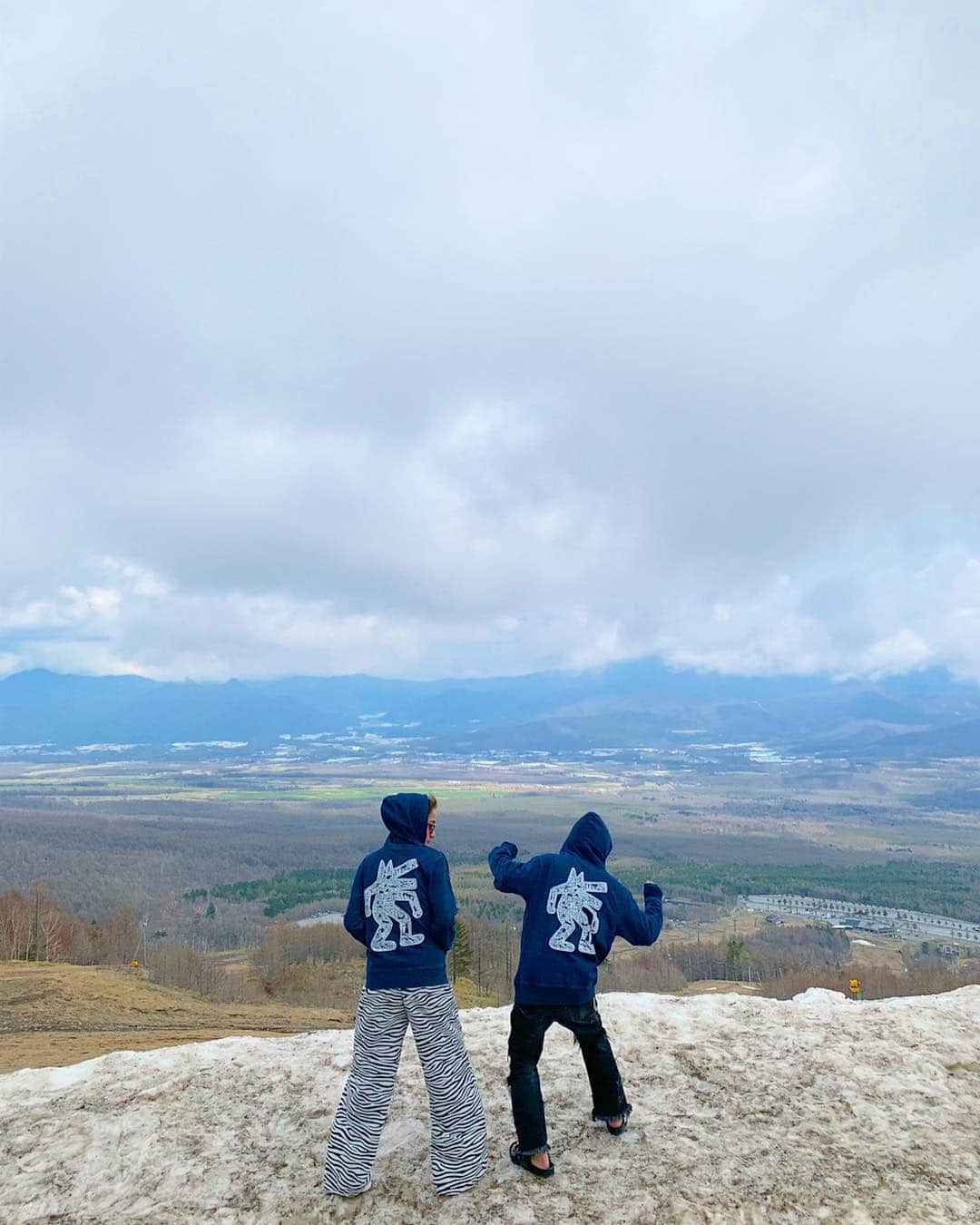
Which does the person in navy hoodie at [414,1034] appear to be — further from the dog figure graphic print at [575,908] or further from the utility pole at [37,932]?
the utility pole at [37,932]

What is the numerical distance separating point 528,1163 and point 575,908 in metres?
1.62

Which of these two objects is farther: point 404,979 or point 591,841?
point 591,841

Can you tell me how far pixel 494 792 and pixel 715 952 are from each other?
135403 millimetres

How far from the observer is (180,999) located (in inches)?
708

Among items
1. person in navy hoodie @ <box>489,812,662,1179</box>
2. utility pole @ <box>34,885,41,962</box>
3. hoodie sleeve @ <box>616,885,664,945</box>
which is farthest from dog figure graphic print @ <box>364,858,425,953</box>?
utility pole @ <box>34,885,41,962</box>

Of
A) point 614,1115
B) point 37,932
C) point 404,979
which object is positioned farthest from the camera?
point 37,932

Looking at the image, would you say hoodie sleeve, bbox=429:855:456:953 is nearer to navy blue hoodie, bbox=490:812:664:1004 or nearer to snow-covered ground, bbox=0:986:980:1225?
navy blue hoodie, bbox=490:812:664:1004

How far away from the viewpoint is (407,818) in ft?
16.7

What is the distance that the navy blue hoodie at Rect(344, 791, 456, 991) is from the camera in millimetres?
4879

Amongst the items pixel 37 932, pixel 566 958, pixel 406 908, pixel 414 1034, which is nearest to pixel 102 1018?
pixel 414 1034

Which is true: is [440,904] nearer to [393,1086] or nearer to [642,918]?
[393,1086]

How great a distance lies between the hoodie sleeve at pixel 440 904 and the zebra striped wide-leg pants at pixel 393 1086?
35 cm

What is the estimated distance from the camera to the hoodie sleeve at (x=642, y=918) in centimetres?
515

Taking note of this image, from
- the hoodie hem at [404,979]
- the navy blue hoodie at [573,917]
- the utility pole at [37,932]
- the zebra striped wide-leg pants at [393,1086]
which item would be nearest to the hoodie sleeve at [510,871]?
the navy blue hoodie at [573,917]
